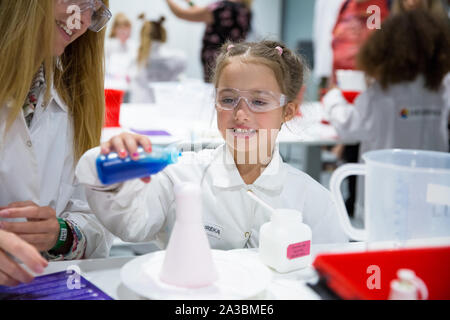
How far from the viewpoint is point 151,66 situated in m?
4.83

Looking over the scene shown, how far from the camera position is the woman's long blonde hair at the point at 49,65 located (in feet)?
3.66

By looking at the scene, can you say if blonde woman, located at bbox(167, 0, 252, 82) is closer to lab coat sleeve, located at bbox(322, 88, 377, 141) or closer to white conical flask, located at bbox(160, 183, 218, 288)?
lab coat sleeve, located at bbox(322, 88, 377, 141)

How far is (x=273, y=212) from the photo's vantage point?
100 centimetres

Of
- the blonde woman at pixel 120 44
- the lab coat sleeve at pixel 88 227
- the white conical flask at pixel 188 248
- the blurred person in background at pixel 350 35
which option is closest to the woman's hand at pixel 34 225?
the lab coat sleeve at pixel 88 227

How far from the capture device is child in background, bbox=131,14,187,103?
479 cm

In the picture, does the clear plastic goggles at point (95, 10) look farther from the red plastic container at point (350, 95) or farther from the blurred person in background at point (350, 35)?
the blurred person in background at point (350, 35)

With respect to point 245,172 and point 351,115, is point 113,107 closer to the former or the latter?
point 245,172

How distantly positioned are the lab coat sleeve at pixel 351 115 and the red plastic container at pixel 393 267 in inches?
73.7

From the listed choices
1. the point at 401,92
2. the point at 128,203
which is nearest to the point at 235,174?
the point at 128,203

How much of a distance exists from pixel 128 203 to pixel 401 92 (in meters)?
1.99

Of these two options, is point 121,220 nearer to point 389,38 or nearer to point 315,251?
point 315,251

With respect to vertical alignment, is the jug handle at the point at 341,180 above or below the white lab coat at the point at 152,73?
below

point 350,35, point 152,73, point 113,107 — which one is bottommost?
point 113,107
